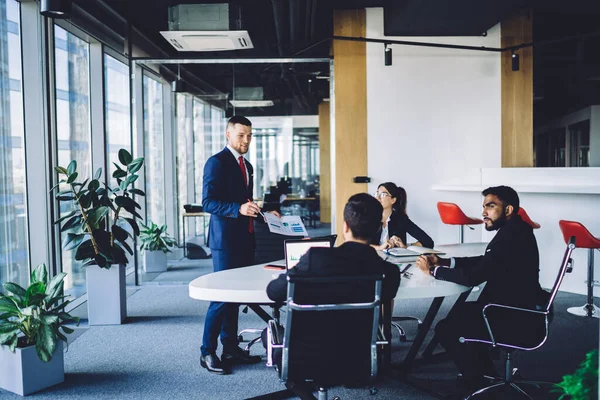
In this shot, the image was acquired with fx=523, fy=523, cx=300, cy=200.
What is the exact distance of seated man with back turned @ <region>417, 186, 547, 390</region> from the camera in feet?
9.43

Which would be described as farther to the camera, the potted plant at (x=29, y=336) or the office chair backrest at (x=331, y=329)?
the potted plant at (x=29, y=336)

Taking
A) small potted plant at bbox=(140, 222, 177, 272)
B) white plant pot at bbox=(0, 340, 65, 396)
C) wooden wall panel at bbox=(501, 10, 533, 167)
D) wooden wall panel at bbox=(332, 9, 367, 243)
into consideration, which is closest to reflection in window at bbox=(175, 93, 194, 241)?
small potted plant at bbox=(140, 222, 177, 272)

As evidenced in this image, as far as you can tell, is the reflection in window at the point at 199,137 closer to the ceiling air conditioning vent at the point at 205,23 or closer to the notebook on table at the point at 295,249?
the ceiling air conditioning vent at the point at 205,23

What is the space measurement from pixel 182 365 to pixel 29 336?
104cm

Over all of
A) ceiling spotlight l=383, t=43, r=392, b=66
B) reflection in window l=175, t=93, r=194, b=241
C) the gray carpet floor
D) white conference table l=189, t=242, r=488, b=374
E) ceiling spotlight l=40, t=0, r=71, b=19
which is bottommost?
the gray carpet floor

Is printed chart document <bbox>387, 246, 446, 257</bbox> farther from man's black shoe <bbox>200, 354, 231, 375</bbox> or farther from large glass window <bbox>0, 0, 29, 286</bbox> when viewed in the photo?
large glass window <bbox>0, 0, 29, 286</bbox>

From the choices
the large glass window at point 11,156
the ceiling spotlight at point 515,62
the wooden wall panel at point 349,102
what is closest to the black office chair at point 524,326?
the large glass window at point 11,156

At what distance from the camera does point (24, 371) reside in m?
3.26

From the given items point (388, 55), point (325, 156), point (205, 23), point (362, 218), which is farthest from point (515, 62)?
point (362, 218)

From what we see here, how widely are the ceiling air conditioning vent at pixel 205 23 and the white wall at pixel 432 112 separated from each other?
5.76ft

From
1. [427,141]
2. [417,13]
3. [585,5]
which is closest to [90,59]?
[417,13]

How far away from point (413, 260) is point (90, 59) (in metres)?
4.67

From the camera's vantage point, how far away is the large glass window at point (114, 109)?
21.2 feet

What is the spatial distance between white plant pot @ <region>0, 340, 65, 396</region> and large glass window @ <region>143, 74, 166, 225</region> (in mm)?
4293
